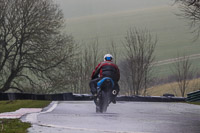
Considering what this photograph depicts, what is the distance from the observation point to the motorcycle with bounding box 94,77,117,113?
16297mm

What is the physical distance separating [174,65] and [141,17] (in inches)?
1971

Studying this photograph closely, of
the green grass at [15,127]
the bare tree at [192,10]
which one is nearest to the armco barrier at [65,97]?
the bare tree at [192,10]

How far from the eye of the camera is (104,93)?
648 inches

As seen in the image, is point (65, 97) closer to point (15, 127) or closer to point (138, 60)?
point (15, 127)

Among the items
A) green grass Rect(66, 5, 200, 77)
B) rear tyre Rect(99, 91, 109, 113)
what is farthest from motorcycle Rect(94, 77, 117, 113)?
green grass Rect(66, 5, 200, 77)

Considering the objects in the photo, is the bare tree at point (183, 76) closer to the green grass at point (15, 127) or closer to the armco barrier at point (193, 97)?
the armco barrier at point (193, 97)

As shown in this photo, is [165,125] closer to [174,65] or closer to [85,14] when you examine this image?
[174,65]

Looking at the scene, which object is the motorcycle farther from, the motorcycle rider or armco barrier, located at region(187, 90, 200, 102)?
armco barrier, located at region(187, 90, 200, 102)

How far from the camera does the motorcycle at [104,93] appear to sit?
53.5ft

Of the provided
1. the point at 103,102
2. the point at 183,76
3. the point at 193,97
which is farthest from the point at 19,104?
the point at 183,76

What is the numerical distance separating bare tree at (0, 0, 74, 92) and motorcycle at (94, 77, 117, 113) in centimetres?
2457

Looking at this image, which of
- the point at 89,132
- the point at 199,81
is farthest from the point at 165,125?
the point at 199,81

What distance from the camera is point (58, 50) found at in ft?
137

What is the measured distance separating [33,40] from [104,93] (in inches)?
1023
